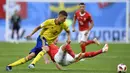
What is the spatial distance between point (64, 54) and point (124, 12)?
→ 24301 mm

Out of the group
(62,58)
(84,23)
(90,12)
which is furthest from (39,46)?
(90,12)

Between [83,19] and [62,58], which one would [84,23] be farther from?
[62,58]

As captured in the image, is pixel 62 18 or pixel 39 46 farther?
pixel 39 46

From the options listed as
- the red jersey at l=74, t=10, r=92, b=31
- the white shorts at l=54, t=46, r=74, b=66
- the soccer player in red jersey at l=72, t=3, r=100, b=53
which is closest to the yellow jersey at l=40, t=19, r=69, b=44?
the white shorts at l=54, t=46, r=74, b=66

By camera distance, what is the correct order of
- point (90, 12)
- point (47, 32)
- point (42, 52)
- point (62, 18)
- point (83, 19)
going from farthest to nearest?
point (90, 12) → point (83, 19) → point (47, 32) → point (42, 52) → point (62, 18)

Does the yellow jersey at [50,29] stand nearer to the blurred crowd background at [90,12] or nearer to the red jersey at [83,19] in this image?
the red jersey at [83,19]

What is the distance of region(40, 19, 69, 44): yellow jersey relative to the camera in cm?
1734

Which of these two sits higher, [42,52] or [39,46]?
[39,46]

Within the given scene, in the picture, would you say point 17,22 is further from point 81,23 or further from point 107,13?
point 81,23

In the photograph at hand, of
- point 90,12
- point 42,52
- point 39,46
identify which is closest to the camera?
point 42,52

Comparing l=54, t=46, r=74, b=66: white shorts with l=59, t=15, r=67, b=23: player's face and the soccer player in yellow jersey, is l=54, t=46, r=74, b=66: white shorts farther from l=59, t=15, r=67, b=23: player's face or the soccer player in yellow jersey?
l=59, t=15, r=67, b=23: player's face

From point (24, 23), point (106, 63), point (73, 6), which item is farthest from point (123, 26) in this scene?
point (106, 63)

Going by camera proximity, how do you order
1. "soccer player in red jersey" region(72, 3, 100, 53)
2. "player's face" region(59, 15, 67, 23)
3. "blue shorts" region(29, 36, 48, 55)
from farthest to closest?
"soccer player in red jersey" region(72, 3, 100, 53) → "blue shorts" region(29, 36, 48, 55) → "player's face" region(59, 15, 67, 23)

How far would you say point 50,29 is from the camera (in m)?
17.4
